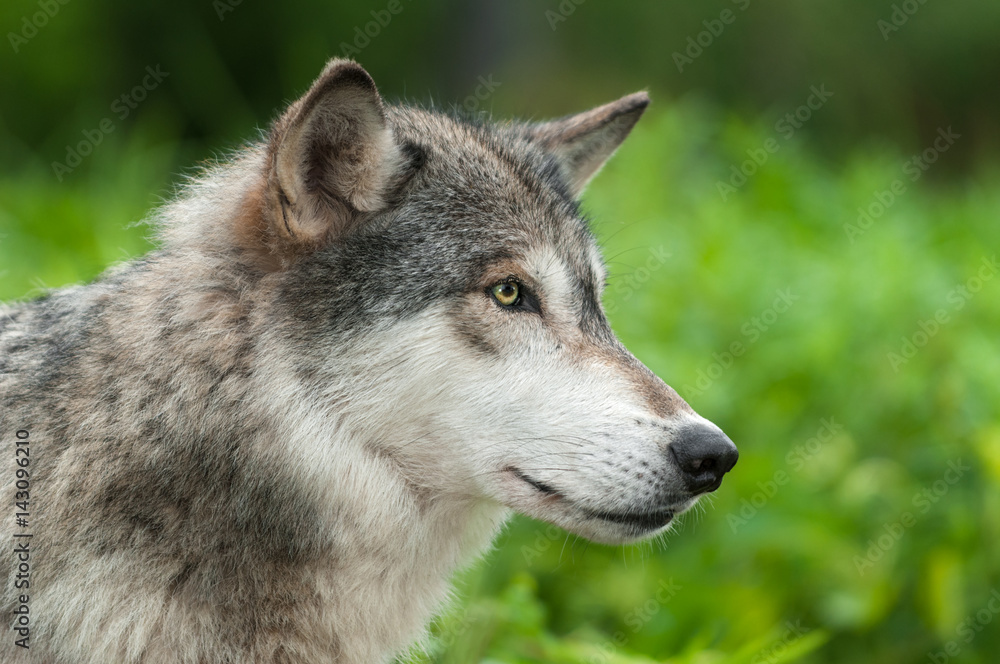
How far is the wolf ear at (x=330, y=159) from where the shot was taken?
2771 mm

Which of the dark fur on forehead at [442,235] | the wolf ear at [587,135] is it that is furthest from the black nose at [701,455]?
the wolf ear at [587,135]

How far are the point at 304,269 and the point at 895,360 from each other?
415 cm

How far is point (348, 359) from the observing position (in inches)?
114

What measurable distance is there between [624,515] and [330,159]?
1.41 meters

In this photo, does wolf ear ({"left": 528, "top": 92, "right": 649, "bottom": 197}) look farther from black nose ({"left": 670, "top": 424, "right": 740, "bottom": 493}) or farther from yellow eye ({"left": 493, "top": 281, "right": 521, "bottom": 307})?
black nose ({"left": 670, "top": 424, "right": 740, "bottom": 493})

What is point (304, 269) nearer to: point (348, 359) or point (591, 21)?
point (348, 359)

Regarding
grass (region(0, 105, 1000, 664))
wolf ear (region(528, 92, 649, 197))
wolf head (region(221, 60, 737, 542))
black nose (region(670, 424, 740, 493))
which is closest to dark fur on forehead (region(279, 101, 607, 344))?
wolf head (region(221, 60, 737, 542))

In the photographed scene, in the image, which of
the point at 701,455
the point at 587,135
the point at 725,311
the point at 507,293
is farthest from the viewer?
the point at 725,311

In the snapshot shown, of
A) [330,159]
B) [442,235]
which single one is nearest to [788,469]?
[442,235]

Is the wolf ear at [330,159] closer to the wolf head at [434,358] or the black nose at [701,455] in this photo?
the wolf head at [434,358]

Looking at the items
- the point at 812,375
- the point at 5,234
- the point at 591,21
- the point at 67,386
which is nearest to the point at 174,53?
the point at 5,234

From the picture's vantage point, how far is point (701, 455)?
9.41ft

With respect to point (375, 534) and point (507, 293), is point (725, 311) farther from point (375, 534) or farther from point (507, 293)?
point (375, 534)

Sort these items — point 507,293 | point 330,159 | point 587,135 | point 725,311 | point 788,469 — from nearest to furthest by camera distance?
1. point 330,159
2. point 507,293
3. point 587,135
4. point 788,469
5. point 725,311
